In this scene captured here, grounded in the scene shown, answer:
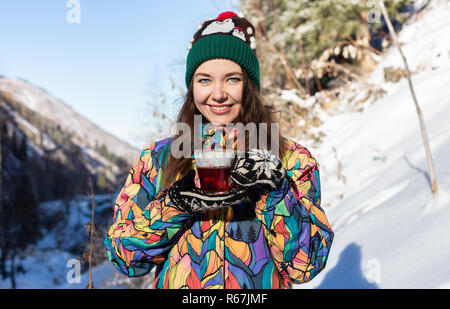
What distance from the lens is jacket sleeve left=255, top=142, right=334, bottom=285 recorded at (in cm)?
125

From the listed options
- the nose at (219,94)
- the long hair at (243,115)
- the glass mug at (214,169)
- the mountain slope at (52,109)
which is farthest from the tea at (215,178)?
the mountain slope at (52,109)

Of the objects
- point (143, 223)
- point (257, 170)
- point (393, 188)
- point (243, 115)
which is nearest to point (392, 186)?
point (393, 188)

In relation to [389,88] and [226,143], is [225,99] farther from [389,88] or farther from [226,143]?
[389,88]

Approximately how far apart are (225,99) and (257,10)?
10475 mm

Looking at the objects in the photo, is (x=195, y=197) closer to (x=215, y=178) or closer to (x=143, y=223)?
(x=215, y=178)

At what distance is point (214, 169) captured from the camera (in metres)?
1.13

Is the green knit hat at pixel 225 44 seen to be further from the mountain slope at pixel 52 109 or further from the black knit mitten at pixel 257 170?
the mountain slope at pixel 52 109

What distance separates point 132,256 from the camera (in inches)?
52.6

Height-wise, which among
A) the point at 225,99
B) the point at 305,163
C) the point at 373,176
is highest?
the point at 373,176

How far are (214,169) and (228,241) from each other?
1.30 feet

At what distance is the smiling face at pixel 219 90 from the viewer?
1.51 metres

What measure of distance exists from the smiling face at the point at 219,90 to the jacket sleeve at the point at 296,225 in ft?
1.19

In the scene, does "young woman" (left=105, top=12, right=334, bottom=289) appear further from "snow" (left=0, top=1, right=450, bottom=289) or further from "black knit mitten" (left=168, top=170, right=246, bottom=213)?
"snow" (left=0, top=1, right=450, bottom=289)
